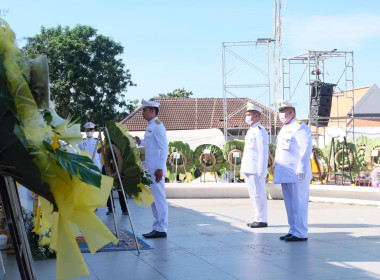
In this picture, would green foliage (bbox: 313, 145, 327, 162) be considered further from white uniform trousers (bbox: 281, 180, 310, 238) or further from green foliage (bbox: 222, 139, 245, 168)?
white uniform trousers (bbox: 281, 180, 310, 238)

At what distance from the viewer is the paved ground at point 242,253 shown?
5996 mm

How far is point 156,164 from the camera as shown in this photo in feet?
27.9

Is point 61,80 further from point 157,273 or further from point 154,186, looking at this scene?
point 157,273

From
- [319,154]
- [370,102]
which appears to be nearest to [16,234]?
[319,154]

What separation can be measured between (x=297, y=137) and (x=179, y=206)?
20.8 feet

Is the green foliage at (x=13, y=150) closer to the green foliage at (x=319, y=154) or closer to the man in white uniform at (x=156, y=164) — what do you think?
the man in white uniform at (x=156, y=164)

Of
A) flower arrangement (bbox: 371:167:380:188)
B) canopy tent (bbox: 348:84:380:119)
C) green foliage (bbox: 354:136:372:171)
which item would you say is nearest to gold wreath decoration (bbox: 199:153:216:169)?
green foliage (bbox: 354:136:372:171)

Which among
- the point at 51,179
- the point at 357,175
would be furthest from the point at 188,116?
the point at 51,179

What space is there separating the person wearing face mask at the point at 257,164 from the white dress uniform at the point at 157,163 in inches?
68.8

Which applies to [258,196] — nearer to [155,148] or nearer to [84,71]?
[155,148]

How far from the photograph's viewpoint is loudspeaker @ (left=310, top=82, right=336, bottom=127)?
23.2 metres

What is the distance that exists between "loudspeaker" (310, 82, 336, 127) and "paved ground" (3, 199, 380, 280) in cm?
1209

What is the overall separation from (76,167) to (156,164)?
6.51m

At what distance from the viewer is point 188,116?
4831 centimetres
